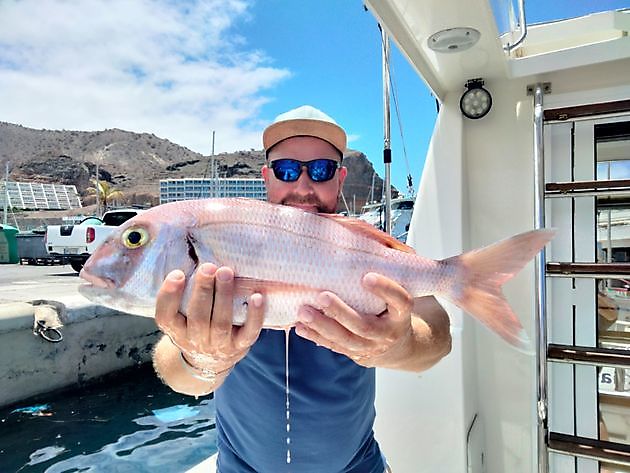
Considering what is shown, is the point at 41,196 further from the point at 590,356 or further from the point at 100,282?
the point at 590,356

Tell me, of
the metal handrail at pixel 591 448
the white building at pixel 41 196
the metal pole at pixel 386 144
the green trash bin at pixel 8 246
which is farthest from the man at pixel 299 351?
the white building at pixel 41 196

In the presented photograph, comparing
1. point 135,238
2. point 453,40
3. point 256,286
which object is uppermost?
point 453,40

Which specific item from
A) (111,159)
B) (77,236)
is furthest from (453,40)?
(111,159)

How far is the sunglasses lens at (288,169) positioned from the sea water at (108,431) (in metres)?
3.99

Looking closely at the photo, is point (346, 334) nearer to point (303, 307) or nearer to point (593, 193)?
point (303, 307)

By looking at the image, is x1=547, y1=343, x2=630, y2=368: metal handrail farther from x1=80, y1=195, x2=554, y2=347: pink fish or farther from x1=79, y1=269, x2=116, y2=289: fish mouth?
x1=79, y1=269, x2=116, y2=289: fish mouth

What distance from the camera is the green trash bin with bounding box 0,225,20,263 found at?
21766 millimetres

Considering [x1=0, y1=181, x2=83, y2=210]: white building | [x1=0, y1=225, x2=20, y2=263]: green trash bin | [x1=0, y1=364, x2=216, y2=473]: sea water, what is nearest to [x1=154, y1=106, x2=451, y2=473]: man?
[x1=0, y1=364, x2=216, y2=473]: sea water

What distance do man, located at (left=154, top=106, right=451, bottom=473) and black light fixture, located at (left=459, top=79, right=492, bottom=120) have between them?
4.36ft

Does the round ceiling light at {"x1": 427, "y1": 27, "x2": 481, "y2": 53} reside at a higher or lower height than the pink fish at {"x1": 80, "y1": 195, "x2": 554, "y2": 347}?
higher

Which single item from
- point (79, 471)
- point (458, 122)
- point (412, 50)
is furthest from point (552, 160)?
point (79, 471)

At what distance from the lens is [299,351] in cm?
168

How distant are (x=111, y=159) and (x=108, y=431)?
441 feet

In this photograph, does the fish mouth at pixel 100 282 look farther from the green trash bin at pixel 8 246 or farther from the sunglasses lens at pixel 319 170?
the green trash bin at pixel 8 246
